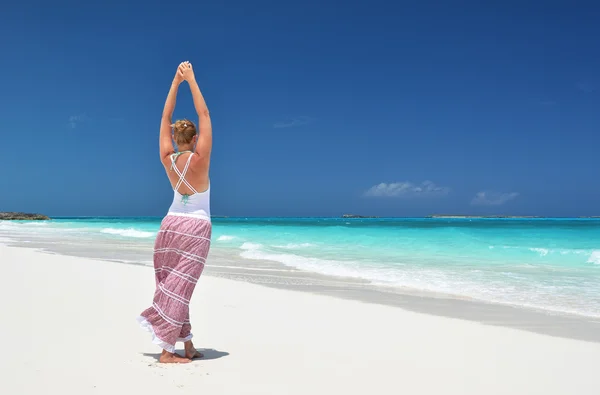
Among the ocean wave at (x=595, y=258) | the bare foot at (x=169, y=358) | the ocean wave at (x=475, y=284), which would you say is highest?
the ocean wave at (x=595, y=258)

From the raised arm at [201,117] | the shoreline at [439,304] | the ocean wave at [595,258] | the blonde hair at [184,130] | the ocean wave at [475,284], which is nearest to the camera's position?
the raised arm at [201,117]

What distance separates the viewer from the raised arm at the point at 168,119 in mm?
3768

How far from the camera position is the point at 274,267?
1226 cm

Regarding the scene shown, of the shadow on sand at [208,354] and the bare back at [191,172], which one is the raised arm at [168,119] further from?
the shadow on sand at [208,354]

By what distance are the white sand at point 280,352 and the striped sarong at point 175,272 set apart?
0.87 ft

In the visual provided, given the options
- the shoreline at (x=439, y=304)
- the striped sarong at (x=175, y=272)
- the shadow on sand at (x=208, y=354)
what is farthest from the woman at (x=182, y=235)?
the shoreline at (x=439, y=304)

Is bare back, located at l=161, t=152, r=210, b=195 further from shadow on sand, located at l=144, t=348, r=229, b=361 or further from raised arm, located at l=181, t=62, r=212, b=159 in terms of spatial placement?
shadow on sand, located at l=144, t=348, r=229, b=361

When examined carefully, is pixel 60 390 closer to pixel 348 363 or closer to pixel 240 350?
pixel 240 350

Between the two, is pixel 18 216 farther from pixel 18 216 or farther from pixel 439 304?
pixel 439 304

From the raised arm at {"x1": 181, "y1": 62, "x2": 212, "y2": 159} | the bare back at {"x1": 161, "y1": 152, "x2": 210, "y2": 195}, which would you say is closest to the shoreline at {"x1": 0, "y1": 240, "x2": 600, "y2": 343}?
the bare back at {"x1": 161, "y1": 152, "x2": 210, "y2": 195}

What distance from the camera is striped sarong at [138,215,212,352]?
3.59 meters

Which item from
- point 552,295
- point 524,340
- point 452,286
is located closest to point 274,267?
point 452,286

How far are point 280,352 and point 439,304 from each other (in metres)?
3.61

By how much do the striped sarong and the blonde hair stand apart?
568 mm
